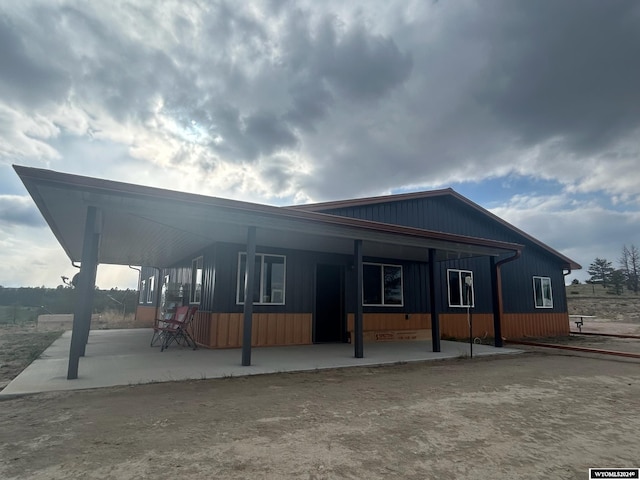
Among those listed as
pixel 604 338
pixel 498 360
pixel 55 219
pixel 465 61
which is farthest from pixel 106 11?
pixel 604 338

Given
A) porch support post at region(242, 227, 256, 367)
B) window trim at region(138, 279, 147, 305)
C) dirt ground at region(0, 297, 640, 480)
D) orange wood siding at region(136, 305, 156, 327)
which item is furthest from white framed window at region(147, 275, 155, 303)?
porch support post at region(242, 227, 256, 367)

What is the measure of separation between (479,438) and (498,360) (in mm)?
5436

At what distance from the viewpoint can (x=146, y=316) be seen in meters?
16.9

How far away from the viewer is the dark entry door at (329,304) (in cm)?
994

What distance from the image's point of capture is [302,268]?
9547mm

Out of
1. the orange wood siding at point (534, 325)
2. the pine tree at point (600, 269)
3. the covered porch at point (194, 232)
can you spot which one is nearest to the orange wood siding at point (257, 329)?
the covered porch at point (194, 232)

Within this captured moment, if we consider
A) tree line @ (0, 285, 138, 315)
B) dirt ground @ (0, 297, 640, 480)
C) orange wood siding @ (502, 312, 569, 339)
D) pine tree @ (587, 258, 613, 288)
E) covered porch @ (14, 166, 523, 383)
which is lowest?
dirt ground @ (0, 297, 640, 480)

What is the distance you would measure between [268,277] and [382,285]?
3480mm

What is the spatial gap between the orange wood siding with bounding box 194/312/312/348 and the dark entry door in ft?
1.74

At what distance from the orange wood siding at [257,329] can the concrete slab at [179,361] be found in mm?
398

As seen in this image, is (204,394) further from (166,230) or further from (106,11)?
(106,11)

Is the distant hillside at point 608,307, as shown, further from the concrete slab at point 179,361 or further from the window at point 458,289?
the concrete slab at point 179,361

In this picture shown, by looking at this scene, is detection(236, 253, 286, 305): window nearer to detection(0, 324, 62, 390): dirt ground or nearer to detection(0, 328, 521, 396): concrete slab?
detection(0, 328, 521, 396): concrete slab

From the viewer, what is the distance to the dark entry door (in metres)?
9.94
